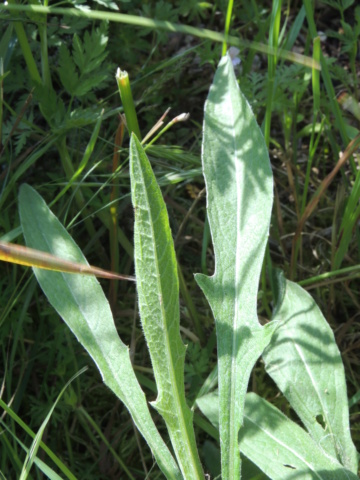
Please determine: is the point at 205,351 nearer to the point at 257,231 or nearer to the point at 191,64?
the point at 257,231

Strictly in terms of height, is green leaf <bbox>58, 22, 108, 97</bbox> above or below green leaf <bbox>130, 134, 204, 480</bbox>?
above

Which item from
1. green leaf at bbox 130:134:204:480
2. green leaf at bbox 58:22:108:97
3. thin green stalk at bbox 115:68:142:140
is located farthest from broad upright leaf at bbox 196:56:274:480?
green leaf at bbox 58:22:108:97

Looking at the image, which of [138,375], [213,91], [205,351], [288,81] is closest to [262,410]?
[205,351]

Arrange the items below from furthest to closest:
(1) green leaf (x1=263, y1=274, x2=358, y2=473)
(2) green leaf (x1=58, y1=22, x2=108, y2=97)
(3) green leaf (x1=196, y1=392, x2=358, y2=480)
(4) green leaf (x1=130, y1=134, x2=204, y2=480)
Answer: (2) green leaf (x1=58, y1=22, x2=108, y2=97) < (1) green leaf (x1=263, y1=274, x2=358, y2=473) < (3) green leaf (x1=196, y1=392, x2=358, y2=480) < (4) green leaf (x1=130, y1=134, x2=204, y2=480)

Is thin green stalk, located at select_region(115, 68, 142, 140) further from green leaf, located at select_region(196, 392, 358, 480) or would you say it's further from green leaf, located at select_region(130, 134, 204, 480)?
green leaf, located at select_region(196, 392, 358, 480)

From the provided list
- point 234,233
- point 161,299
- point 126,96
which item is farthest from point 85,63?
point 161,299

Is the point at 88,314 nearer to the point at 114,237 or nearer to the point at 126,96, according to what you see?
the point at 114,237
